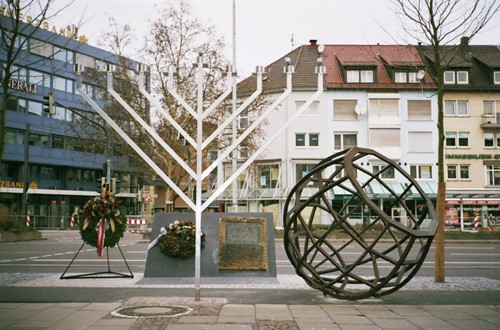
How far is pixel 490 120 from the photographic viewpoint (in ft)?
152

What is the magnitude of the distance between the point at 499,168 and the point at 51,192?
43685 mm

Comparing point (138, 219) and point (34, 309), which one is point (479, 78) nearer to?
point (138, 219)

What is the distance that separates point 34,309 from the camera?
26.7 feet

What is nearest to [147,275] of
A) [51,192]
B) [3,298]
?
[3,298]

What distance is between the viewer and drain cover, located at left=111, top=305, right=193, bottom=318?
7664mm

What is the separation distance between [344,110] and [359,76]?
3.38 m

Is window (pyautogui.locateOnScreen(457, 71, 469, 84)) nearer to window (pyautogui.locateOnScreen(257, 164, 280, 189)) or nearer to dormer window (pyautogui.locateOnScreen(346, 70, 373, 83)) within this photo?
dormer window (pyautogui.locateOnScreen(346, 70, 373, 83))

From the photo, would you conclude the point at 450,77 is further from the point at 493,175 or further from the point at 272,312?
the point at 272,312

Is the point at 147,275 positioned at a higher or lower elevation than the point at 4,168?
lower

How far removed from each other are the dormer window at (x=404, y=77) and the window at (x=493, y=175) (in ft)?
32.5

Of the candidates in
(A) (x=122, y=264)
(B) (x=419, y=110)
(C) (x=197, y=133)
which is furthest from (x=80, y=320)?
(B) (x=419, y=110)

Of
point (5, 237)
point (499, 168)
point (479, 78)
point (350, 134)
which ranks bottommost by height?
point (5, 237)

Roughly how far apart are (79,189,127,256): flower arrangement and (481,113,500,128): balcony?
135 ft

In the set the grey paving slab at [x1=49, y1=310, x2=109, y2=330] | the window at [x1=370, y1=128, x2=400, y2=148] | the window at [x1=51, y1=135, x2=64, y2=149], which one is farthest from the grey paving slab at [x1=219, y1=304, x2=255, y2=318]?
the window at [x1=51, y1=135, x2=64, y2=149]
